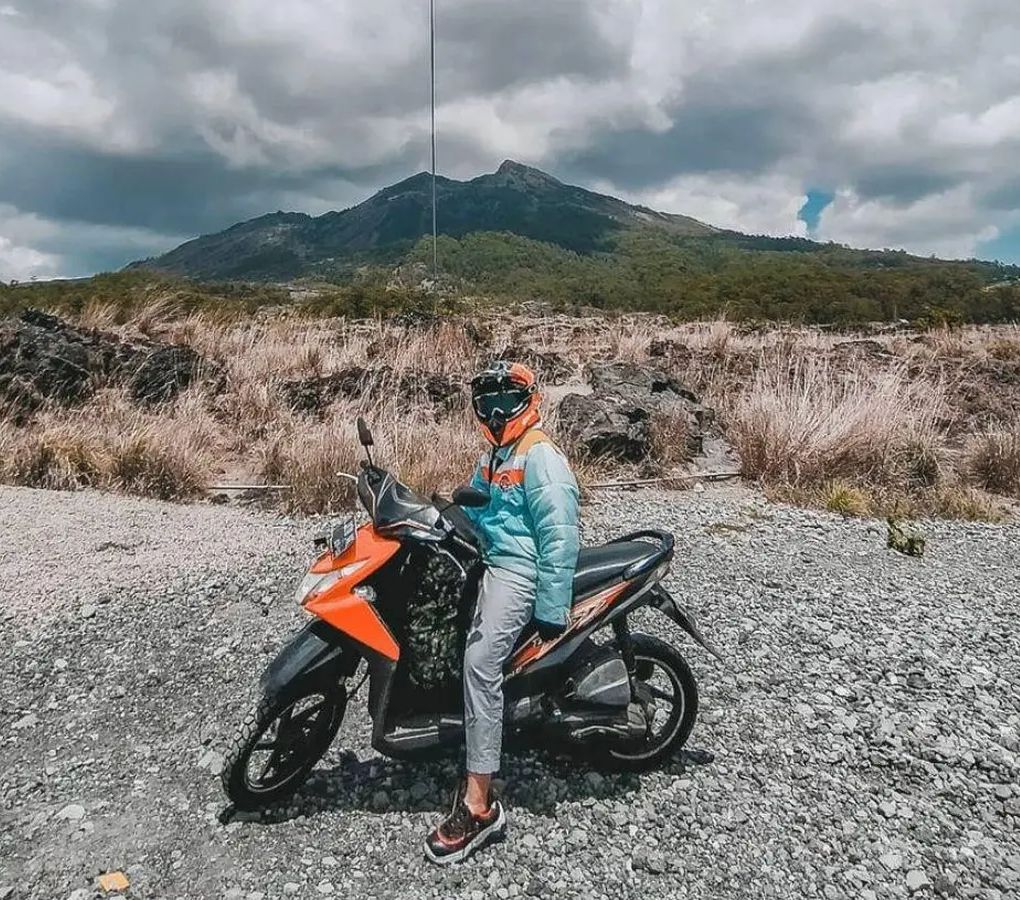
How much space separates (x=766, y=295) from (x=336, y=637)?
97.6 feet

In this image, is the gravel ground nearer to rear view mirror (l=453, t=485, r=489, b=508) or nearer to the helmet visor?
rear view mirror (l=453, t=485, r=489, b=508)

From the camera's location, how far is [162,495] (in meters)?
7.26

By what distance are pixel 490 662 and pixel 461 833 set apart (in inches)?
23.7

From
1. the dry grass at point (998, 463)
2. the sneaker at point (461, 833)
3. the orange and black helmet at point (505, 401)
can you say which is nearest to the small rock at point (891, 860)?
the sneaker at point (461, 833)

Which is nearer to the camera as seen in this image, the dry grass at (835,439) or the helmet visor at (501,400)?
the helmet visor at (501,400)

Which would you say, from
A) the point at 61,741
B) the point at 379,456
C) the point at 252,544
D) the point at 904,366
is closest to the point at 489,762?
the point at 61,741

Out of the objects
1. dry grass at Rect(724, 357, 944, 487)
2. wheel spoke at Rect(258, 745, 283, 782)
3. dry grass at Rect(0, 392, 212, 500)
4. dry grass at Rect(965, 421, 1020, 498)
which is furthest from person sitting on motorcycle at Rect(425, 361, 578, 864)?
dry grass at Rect(965, 421, 1020, 498)

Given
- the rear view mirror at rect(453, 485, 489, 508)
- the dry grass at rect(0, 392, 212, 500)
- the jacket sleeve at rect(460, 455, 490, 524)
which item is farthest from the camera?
the dry grass at rect(0, 392, 212, 500)

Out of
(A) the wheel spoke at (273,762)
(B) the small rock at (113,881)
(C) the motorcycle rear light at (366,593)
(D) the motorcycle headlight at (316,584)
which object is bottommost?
(B) the small rock at (113,881)

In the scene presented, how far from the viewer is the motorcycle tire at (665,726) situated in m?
3.20

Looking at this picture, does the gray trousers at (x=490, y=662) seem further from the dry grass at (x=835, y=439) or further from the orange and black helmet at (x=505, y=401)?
the dry grass at (x=835, y=439)

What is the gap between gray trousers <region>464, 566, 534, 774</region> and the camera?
2793 millimetres

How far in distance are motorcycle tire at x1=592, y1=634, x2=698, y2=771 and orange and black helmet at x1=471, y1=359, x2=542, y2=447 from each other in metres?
1.00

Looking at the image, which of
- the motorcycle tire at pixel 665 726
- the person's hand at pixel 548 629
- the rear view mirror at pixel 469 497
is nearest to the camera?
the rear view mirror at pixel 469 497
